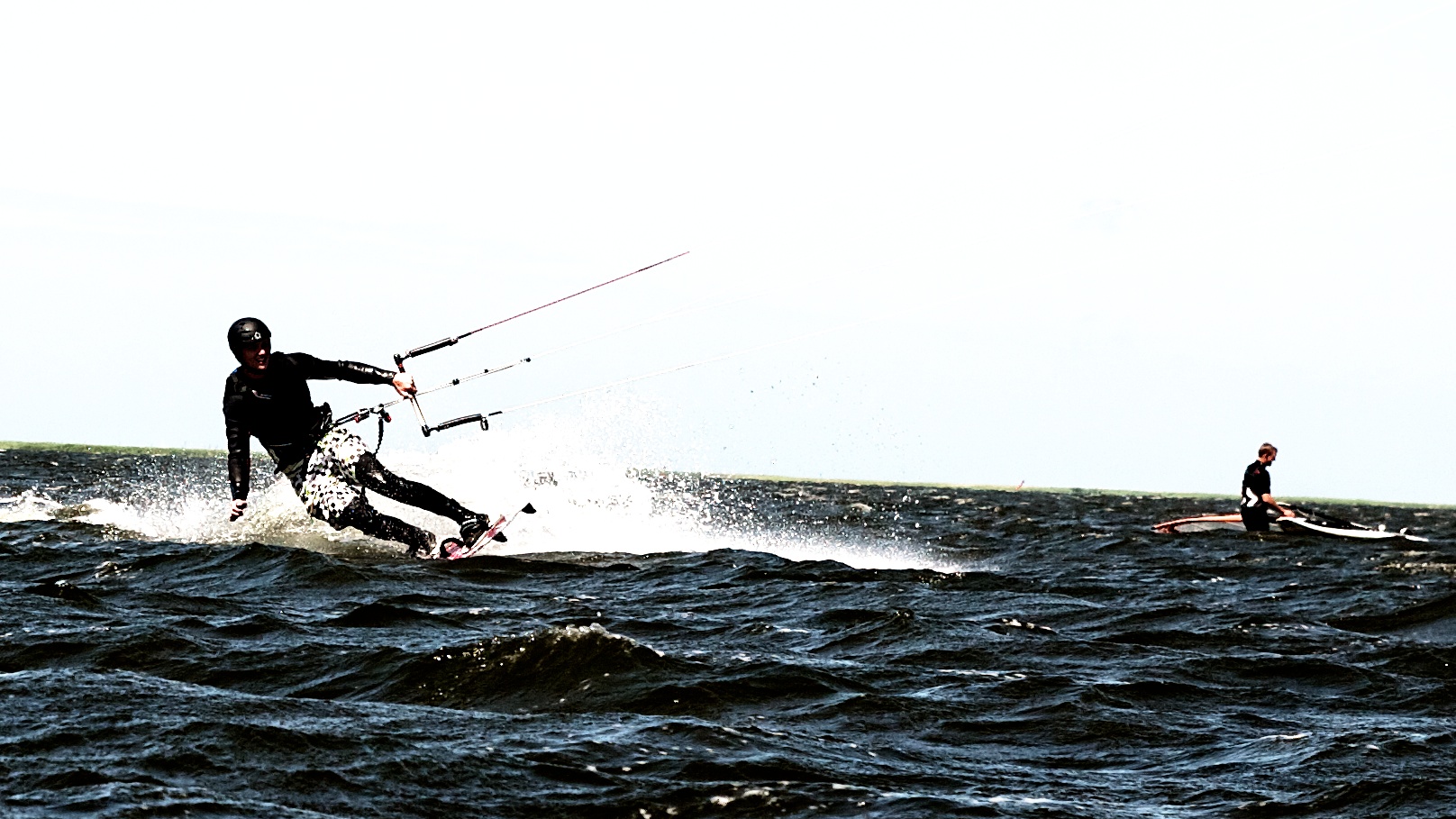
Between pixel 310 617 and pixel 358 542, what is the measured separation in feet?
21.0

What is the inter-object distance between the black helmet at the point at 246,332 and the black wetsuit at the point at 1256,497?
17.8 metres

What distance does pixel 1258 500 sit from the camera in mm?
26219

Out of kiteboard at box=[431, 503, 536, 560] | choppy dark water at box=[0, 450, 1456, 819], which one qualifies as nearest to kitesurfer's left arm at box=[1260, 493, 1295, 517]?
choppy dark water at box=[0, 450, 1456, 819]

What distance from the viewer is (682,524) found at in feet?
66.8

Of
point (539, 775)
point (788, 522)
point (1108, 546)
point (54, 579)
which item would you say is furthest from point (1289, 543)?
point (539, 775)

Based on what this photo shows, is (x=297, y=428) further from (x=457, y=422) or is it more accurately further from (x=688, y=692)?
(x=688, y=692)

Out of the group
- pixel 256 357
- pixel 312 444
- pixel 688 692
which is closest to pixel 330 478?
pixel 312 444

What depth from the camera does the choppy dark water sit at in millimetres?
5914

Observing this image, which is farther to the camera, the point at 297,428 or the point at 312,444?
the point at 312,444

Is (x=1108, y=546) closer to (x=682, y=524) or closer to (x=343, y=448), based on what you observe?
(x=682, y=524)

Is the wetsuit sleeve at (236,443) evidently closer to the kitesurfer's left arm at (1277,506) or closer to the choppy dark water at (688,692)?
the choppy dark water at (688,692)

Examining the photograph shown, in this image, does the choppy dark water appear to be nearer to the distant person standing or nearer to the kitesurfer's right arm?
the kitesurfer's right arm

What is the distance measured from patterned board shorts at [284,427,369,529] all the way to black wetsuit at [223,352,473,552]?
0.16ft

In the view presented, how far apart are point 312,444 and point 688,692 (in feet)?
24.5
